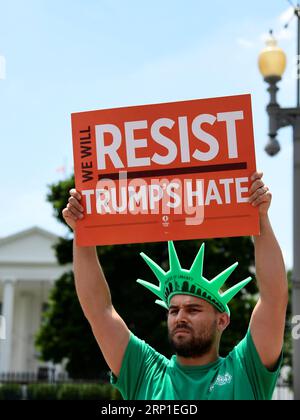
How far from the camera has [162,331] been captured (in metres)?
25.6

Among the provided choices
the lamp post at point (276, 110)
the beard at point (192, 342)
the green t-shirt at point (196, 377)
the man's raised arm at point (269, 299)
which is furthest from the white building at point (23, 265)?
the man's raised arm at point (269, 299)

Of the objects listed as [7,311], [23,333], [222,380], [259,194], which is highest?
[7,311]

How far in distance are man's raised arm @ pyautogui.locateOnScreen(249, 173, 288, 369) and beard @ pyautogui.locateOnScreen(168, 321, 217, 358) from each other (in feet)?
0.65

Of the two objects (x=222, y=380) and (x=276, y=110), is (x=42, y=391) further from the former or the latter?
(x=222, y=380)

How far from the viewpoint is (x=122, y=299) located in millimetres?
26844

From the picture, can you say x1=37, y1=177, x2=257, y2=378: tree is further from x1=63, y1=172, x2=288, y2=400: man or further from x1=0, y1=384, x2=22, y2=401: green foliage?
x1=63, y1=172, x2=288, y2=400: man

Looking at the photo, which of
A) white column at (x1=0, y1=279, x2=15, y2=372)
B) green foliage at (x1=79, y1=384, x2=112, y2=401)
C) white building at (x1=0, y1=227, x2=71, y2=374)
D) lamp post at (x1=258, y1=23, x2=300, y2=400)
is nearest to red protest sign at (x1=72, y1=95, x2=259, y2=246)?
lamp post at (x1=258, y1=23, x2=300, y2=400)

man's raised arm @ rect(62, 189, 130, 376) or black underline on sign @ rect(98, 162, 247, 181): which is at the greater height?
black underline on sign @ rect(98, 162, 247, 181)

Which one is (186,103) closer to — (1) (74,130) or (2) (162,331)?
(1) (74,130)

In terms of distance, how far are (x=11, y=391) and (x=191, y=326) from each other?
29.1 meters

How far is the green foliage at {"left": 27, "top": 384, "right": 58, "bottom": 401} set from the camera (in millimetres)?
28620

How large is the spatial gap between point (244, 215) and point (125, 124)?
68 cm

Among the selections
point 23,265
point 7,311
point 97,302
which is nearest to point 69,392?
point 7,311
